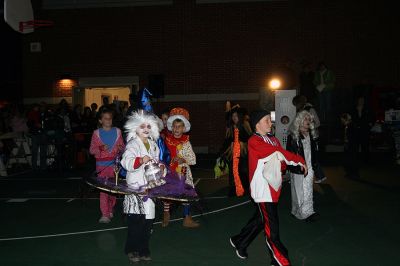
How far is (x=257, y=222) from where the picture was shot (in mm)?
6273

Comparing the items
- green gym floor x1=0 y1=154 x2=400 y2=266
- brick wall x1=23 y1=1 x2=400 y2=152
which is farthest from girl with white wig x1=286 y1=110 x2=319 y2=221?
brick wall x1=23 y1=1 x2=400 y2=152

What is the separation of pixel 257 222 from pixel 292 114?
7.52m

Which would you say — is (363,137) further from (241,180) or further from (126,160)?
(126,160)

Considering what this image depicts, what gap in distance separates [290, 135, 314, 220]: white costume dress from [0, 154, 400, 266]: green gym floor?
0.23 meters

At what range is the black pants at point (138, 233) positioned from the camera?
20.6ft

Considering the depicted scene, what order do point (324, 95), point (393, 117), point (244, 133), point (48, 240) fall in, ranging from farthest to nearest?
point (324, 95), point (393, 117), point (244, 133), point (48, 240)

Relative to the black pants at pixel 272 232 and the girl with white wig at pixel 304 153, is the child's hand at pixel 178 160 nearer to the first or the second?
the girl with white wig at pixel 304 153

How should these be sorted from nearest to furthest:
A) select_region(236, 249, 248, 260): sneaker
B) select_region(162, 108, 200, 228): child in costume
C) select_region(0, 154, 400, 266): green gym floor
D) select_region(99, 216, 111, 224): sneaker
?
select_region(236, 249, 248, 260): sneaker, select_region(0, 154, 400, 266): green gym floor, select_region(162, 108, 200, 228): child in costume, select_region(99, 216, 111, 224): sneaker

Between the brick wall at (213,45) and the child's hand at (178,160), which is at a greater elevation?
the brick wall at (213,45)

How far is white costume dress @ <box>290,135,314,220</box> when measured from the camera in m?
8.50

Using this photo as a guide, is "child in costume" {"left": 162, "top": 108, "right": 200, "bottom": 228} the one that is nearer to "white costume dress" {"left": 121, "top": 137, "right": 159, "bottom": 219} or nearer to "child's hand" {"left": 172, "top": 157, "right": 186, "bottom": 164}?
"child's hand" {"left": 172, "top": 157, "right": 186, "bottom": 164}

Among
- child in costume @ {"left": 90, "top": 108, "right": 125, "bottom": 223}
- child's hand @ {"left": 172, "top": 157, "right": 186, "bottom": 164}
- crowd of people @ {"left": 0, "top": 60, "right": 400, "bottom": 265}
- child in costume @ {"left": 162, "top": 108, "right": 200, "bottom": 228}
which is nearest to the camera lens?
crowd of people @ {"left": 0, "top": 60, "right": 400, "bottom": 265}

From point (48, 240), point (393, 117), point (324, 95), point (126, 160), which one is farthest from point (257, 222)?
point (324, 95)

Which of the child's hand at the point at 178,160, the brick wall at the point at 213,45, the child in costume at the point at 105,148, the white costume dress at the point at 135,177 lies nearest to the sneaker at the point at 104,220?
the child in costume at the point at 105,148
